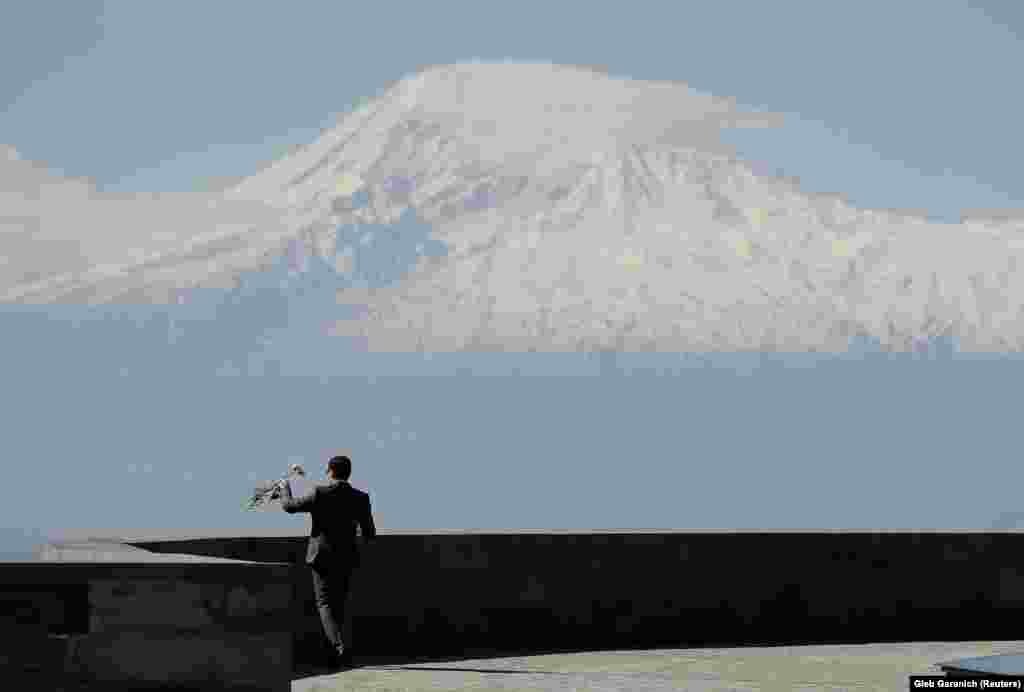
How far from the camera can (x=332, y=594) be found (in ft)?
49.5

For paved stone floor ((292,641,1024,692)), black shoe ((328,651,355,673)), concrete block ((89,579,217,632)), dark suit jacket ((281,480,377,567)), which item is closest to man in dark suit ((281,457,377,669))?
dark suit jacket ((281,480,377,567))

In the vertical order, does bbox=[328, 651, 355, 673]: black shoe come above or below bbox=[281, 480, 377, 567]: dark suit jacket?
below

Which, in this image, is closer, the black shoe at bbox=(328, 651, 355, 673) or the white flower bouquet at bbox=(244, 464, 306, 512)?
the white flower bouquet at bbox=(244, 464, 306, 512)

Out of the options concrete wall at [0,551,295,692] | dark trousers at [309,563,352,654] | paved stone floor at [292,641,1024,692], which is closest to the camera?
concrete wall at [0,551,295,692]

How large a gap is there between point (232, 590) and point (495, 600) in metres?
6.45

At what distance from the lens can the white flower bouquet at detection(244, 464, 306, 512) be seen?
48.5ft

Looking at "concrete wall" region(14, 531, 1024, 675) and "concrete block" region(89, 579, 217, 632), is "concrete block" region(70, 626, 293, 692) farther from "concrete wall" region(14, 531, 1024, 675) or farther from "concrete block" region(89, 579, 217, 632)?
"concrete wall" region(14, 531, 1024, 675)

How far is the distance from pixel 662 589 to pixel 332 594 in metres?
4.36

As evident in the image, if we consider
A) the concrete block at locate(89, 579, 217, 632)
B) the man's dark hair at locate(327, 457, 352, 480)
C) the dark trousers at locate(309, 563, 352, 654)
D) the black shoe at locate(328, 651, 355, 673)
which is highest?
the man's dark hair at locate(327, 457, 352, 480)

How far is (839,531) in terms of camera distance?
1931 cm

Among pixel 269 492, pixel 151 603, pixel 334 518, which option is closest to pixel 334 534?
pixel 334 518

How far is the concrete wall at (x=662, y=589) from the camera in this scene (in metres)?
17.9

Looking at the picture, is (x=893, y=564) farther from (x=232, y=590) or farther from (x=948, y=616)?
(x=232, y=590)

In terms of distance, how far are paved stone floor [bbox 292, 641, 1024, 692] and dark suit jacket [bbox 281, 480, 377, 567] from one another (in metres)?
0.86
